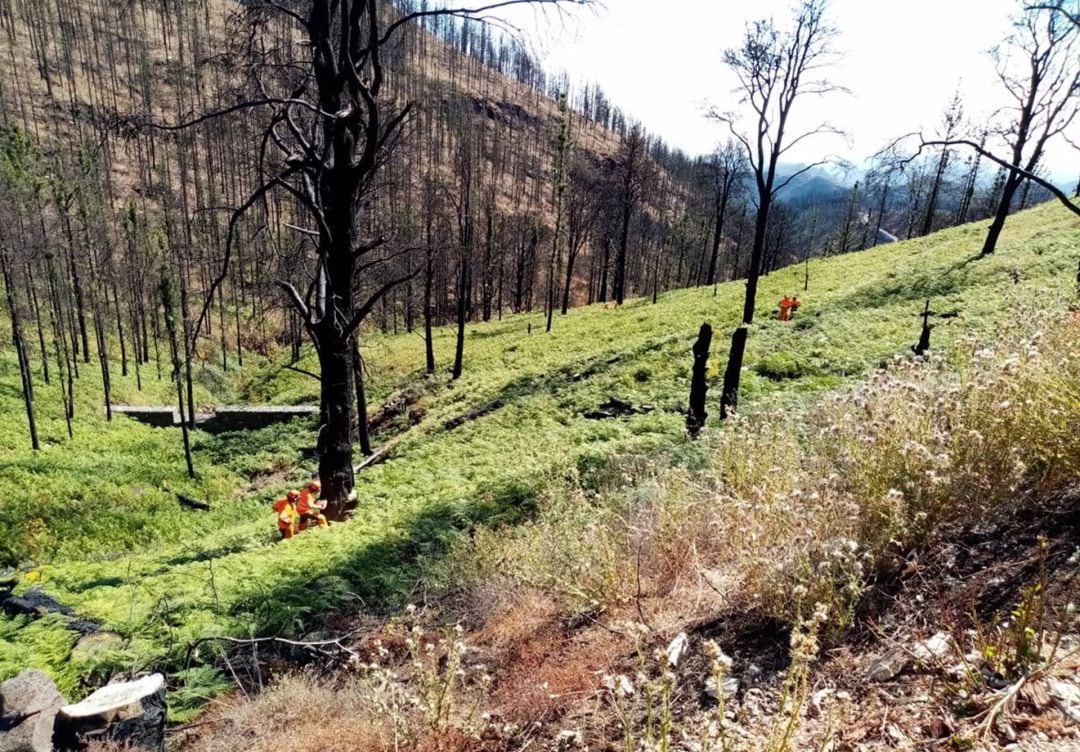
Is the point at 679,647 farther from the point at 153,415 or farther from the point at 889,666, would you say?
the point at 153,415

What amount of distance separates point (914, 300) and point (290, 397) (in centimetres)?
2796

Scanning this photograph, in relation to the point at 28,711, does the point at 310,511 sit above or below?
below

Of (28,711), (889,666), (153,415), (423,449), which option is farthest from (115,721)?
(153,415)

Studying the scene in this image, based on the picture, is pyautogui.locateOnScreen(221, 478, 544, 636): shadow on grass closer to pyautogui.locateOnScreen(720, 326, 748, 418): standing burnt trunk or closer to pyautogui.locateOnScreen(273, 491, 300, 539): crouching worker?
pyautogui.locateOnScreen(273, 491, 300, 539): crouching worker

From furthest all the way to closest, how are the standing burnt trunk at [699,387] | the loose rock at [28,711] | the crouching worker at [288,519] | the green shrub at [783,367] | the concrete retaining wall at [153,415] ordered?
1. the concrete retaining wall at [153,415]
2. the green shrub at [783,367]
3. the standing burnt trunk at [699,387]
4. the crouching worker at [288,519]
5. the loose rock at [28,711]

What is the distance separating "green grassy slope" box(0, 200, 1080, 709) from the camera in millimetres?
5621

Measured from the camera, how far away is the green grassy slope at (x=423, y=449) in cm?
562

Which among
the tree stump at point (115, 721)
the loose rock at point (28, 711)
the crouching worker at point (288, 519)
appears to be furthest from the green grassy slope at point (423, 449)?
the tree stump at point (115, 721)

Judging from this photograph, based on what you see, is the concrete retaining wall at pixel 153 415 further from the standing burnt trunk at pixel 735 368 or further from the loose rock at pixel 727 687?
the loose rock at pixel 727 687

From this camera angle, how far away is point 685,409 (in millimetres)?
12453

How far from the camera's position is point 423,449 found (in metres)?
14.0

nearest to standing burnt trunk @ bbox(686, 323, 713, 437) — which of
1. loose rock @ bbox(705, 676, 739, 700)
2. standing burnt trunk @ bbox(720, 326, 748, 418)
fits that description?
standing burnt trunk @ bbox(720, 326, 748, 418)

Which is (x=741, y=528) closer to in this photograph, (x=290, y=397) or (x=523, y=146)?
(x=290, y=397)

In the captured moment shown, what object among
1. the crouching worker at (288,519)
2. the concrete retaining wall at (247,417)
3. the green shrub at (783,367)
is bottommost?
the concrete retaining wall at (247,417)
